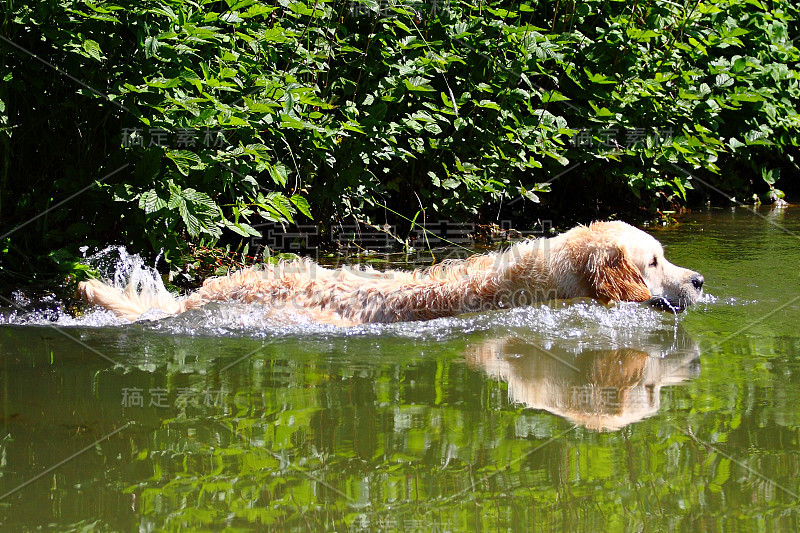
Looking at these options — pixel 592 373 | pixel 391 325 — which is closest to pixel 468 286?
pixel 391 325

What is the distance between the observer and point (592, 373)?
165 inches

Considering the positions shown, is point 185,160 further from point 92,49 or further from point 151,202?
point 92,49

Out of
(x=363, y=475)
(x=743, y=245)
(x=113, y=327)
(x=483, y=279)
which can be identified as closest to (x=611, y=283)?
(x=483, y=279)

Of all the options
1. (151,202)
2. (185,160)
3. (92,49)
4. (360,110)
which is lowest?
(151,202)

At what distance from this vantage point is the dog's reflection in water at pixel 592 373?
357cm

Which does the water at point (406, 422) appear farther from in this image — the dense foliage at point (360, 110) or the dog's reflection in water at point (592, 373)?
the dense foliage at point (360, 110)

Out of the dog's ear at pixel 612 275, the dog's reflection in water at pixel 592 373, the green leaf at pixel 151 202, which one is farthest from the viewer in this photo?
the green leaf at pixel 151 202

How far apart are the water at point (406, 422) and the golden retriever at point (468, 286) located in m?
0.14

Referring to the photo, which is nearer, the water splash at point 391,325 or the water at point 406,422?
the water at point 406,422

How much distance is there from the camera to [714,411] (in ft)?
11.4

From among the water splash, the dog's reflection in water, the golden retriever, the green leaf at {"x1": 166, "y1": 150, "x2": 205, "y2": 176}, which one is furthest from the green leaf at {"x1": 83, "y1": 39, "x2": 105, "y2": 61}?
the dog's reflection in water

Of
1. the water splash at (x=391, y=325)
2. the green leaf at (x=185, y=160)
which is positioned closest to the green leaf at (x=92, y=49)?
the green leaf at (x=185, y=160)

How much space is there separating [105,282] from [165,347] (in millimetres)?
1271

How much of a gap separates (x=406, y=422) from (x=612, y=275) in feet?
6.98
